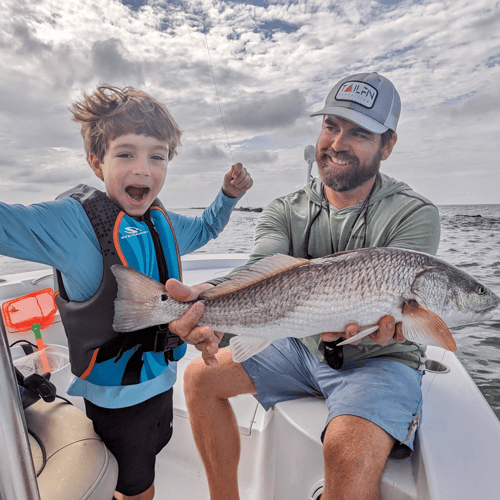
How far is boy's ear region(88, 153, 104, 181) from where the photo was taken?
1.55m

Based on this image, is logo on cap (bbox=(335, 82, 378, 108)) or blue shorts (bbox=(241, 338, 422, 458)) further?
logo on cap (bbox=(335, 82, 378, 108))

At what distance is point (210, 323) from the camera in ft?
4.46

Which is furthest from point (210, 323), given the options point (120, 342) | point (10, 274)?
point (10, 274)

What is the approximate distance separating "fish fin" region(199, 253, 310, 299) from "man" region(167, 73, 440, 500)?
9 cm

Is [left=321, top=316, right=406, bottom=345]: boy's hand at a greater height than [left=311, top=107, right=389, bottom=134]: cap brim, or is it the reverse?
[left=311, top=107, right=389, bottom=134]: cap brim

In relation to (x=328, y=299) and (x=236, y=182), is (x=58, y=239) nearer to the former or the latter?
(x=236, y=182)

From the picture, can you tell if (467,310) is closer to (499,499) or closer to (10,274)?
(499,499)

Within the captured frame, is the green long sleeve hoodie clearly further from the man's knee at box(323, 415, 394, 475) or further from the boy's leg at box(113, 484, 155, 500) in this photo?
the boy's leg at box(113, 484, 155, 500)

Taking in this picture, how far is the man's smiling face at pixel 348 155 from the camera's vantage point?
1692 millimetres

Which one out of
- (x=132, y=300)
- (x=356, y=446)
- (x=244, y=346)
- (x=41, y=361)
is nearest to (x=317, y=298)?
(x=244, y=346)

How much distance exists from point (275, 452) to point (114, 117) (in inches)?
70.0

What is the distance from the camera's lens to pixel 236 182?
6.03 feet

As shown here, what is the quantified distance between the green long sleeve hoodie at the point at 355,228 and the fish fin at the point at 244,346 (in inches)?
11.1

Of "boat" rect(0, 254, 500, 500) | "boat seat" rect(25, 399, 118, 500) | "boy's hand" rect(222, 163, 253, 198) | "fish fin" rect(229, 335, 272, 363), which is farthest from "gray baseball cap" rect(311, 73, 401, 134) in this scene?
"boat seat" rect(25, 399, 118, 500)
